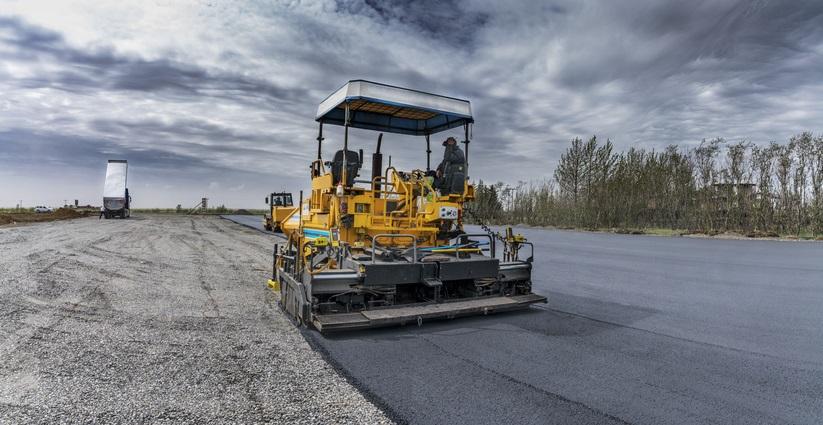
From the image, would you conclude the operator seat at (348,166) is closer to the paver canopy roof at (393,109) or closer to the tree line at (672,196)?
the paver canopy roof at (393,109)

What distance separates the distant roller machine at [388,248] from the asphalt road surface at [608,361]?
27 cm

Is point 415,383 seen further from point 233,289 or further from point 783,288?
point 783,288

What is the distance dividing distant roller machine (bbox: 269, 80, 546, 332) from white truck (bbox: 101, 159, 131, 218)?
2894 centimetres

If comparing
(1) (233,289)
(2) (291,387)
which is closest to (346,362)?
(2) (291,387)

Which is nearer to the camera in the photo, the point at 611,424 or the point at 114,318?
the point at 611,424

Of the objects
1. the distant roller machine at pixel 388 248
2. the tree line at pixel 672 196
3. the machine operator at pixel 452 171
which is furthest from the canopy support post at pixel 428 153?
the tree line at pixel 672 196

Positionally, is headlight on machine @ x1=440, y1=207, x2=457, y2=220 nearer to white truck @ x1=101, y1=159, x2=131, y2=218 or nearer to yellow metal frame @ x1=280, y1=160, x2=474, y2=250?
yellow metal frame @ x1=280, y1=160, x2=474, y2=250

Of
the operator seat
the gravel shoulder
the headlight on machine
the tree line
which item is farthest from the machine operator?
the tree line

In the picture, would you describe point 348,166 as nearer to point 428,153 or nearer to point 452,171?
point 452,171

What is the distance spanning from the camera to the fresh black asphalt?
3092 mm

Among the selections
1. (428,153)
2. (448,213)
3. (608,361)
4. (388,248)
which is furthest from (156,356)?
(428,153)

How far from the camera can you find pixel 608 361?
406 cm

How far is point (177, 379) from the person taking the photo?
3.49 metres

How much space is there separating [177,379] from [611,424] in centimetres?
297
